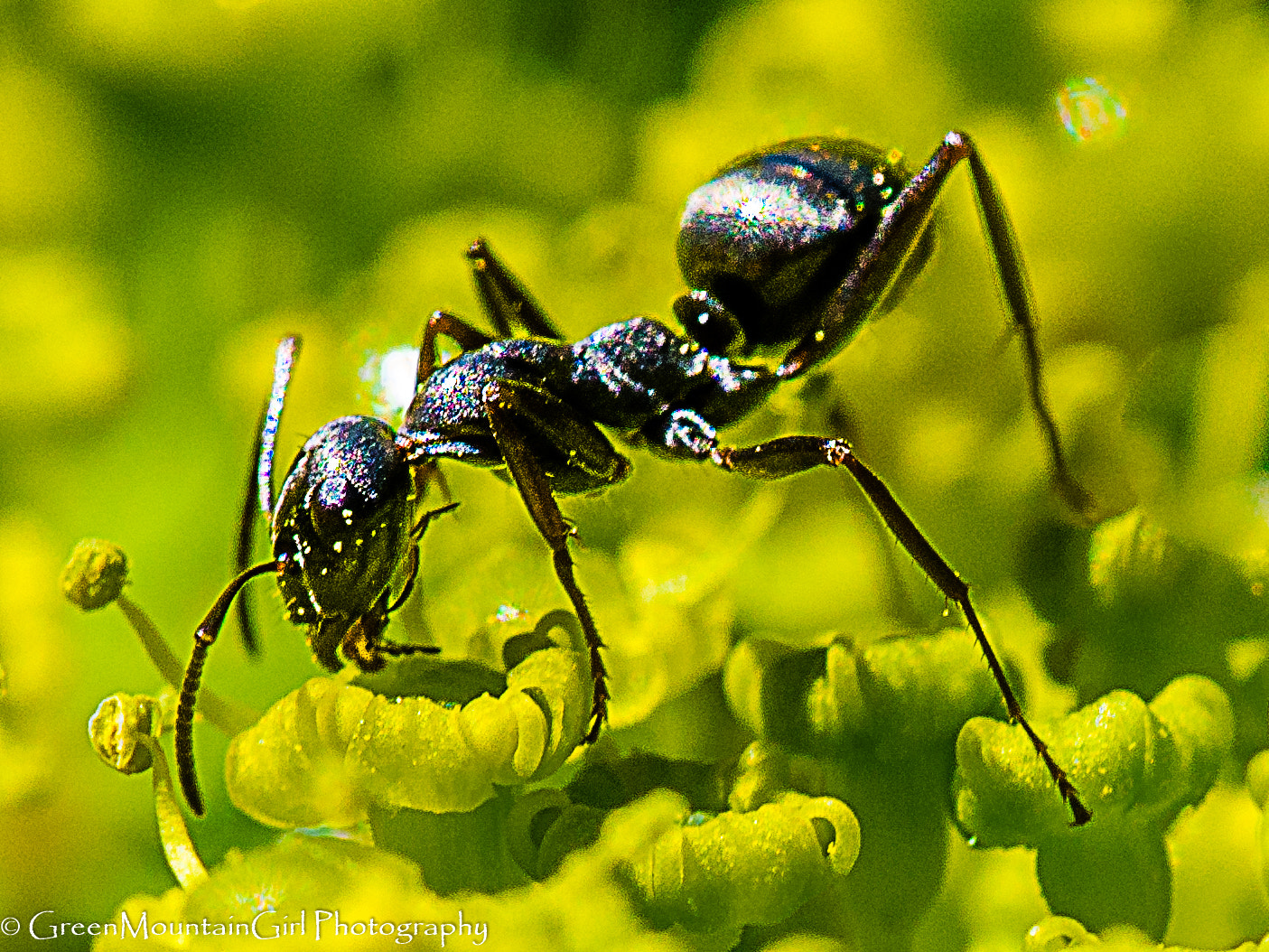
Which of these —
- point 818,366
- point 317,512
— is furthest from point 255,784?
point 818,366

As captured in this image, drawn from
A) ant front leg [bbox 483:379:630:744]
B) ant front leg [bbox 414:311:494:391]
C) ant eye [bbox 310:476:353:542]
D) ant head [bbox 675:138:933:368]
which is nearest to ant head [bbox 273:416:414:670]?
ant eye [bbox 310:476:353:542]

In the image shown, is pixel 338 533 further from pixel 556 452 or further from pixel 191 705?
pixel 556 452

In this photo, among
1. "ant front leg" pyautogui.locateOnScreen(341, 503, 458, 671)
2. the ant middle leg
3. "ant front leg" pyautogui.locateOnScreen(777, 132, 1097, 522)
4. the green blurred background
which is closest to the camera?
the ant middle leg

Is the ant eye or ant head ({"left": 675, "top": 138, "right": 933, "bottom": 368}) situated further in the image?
ant head ({"left": 675, "top": 138, "right": 933, "bottom": 368})

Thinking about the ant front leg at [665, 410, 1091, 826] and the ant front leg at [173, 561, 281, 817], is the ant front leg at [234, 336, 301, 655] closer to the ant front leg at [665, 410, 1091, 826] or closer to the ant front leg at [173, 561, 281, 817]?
the ant front leg at [173, 561, 281, 817]

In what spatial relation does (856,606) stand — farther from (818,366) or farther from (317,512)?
(317,512)

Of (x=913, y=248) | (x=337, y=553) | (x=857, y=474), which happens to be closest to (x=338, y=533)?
(x=337, y=553)
